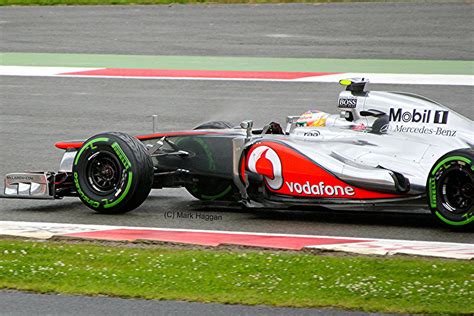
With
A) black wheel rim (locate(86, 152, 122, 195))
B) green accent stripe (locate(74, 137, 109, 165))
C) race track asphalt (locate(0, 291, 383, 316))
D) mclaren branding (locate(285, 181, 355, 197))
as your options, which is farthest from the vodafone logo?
race track asphalt (locate(0, 291, 383, 316))

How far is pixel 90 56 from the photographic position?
20609mm

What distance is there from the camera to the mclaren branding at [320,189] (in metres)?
9.74

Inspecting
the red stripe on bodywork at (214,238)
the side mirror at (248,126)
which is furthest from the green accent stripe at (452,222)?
the side mirror at (248,126)

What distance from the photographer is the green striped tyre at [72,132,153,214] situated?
10047mm

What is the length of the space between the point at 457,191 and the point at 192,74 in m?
9.81

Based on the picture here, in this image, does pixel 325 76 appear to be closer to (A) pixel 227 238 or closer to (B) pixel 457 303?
(A) pixel 227 238

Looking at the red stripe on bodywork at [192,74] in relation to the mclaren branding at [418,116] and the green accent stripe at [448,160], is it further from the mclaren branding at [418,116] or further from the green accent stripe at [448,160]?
the green accent stripe at [448,160]

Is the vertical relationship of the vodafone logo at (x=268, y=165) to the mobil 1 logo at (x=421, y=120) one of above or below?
below

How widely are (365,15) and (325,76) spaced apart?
16.9ft

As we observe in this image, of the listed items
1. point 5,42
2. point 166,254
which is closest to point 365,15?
point 5,42

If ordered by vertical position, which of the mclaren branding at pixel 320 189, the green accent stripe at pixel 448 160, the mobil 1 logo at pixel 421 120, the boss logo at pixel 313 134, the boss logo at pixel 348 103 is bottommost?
the mclaren branding at pixel 320 189

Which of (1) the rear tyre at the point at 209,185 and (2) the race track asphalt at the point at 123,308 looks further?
(1) the rear tyre at the point at 209,185

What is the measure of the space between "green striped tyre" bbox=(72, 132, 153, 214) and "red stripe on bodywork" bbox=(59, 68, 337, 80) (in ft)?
26.9

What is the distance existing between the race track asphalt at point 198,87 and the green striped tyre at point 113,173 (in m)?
0.17
